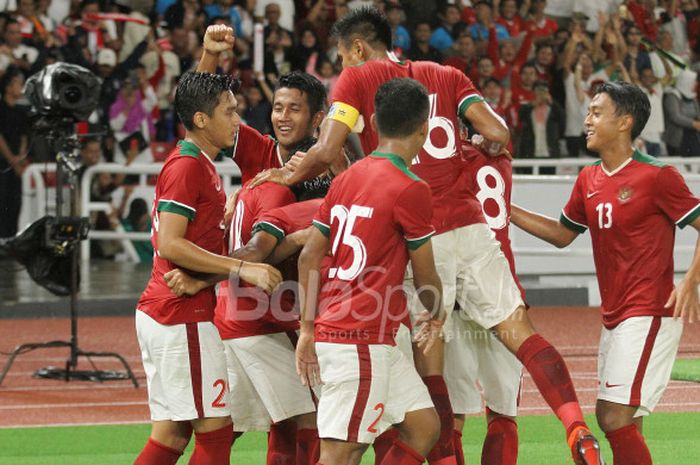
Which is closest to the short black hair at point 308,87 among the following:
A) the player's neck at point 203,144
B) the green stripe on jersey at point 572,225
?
the player's neck at point 203,144

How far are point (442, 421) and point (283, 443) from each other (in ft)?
2.60

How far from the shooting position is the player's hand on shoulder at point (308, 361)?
561 centimetres

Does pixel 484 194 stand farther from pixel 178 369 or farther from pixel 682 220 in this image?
pixel 178 369

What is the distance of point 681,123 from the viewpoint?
1841 centimetres

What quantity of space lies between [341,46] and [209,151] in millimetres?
970

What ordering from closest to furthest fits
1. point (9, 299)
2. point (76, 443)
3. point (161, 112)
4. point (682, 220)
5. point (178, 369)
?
point (178, 369) → point (682, 220) → point (76, 443) → point (9, 299) → point (161, 112)

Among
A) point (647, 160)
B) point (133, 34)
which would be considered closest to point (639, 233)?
point (647, 160)

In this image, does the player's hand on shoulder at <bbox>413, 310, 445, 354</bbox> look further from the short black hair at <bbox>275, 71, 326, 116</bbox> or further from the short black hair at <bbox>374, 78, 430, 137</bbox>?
the short black hair at <bbox>275, 71, 326, 116</bbox>

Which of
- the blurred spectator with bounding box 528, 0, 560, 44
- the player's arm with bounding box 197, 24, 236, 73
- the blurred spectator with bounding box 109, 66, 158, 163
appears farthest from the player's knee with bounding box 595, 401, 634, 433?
the blurred spectator with bounding box 528, 0, 560, 44

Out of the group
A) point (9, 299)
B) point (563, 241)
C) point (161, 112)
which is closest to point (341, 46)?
point (563, 241)

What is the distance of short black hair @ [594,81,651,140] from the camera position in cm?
653

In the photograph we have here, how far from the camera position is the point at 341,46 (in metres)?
6.66

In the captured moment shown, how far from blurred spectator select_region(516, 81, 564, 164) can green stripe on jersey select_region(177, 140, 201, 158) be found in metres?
11.5

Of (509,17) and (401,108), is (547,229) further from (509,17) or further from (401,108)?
(509,17)
